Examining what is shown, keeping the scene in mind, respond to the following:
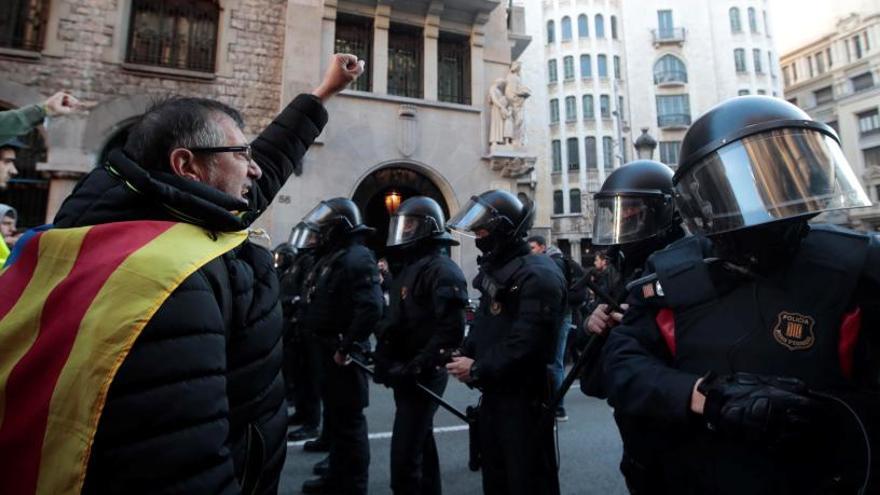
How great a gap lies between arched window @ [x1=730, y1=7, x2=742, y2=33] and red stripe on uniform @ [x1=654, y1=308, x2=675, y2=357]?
4657 centimetres

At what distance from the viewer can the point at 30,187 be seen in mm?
9578

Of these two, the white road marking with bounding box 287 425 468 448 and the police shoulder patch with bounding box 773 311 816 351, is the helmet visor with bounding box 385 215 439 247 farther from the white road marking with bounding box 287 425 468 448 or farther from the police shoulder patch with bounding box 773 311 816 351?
the police shoulder patch with bounding box 773 311 816 351

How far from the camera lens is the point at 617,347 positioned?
1.75m

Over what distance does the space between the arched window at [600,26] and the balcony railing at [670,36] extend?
418cm

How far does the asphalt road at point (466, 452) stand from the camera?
3.79 m

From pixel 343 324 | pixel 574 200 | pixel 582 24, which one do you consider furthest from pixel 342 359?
pixel 582 24

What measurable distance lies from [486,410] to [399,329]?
0.96 m

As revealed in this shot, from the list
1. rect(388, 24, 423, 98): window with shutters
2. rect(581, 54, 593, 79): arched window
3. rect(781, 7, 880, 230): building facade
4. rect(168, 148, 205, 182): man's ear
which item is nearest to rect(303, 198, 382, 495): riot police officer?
rect(168, 148, 205, 182): man's ear

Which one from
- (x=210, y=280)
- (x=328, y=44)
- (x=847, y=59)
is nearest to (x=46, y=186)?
(x=328, y=44)

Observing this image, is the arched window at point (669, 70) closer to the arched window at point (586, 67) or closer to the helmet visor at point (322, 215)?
the arched window at point (586, 67)

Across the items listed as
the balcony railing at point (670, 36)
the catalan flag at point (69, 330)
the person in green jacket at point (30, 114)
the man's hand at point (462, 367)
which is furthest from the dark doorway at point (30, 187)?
the balcony railing at point (670, 36)

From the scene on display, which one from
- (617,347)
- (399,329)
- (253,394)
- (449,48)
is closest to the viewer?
(253,394)

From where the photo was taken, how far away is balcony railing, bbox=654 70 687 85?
37406 millimetres

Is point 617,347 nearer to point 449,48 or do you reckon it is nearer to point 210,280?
point 210,280
